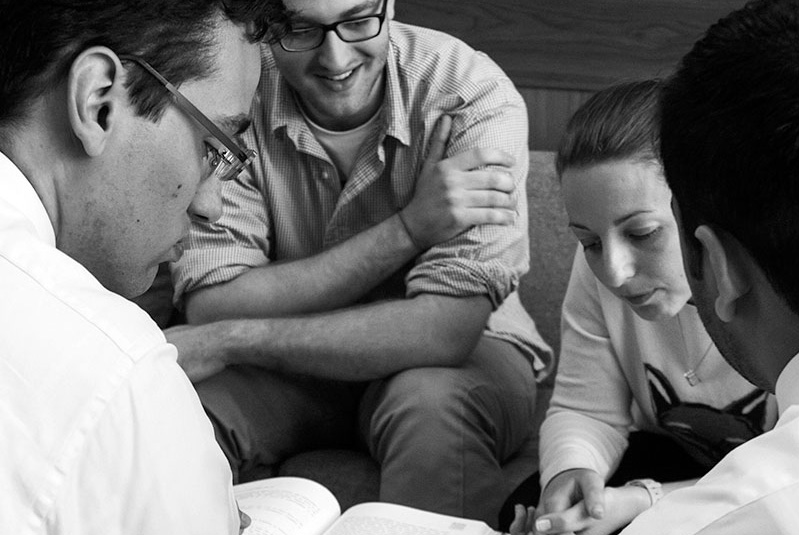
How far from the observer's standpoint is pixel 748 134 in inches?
29.7

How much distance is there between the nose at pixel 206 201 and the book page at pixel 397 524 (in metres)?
0.39

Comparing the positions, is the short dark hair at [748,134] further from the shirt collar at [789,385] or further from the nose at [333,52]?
the nose at [333,52]

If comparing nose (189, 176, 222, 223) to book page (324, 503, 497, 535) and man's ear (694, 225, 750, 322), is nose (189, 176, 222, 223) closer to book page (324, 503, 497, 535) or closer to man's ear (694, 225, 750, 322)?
book page (324, 503, 497, 535)

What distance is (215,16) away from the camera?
1.04 meters

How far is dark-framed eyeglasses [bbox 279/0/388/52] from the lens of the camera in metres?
1.79

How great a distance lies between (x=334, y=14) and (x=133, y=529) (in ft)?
3.82

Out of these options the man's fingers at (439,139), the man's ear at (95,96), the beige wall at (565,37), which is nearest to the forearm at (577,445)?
the man's fingers at (439,139)

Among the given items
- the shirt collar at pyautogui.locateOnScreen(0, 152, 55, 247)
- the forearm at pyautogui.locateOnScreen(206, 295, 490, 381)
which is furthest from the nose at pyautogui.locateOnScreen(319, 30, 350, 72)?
the shirt collar at pyautogui.locateOnScreen(0, 152, 55, 247)

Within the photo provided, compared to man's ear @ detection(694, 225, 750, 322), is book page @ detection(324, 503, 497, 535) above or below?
below

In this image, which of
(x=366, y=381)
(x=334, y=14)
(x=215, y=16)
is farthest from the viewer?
(x=366, y=381)

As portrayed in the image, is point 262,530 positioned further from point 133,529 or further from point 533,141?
point 533,141

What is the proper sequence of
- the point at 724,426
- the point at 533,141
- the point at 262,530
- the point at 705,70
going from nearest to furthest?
1. the point at 705,70
2. the point at 262,530
3. the point at 724,426
4. the point at 533,141

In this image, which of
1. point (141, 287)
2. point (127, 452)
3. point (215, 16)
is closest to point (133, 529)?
point (127, 452)

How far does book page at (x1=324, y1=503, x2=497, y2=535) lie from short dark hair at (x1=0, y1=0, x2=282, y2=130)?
544 millimetres
